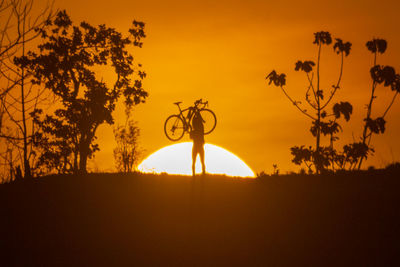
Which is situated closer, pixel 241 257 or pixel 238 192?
pixel 241 257

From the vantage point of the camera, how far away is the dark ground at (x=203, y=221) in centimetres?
1675

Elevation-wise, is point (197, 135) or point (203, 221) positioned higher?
point (197, 135)

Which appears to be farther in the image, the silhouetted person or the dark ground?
the silhouetted person

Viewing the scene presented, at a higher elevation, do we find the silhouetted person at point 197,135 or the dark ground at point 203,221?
the silhouetted person at point 197,135

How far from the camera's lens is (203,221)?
Result: 19.1m

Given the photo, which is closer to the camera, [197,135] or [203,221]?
[197,135]

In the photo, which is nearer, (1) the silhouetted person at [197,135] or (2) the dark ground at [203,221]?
(2) the dark ground at [203,221]

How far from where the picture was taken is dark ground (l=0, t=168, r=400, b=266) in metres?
16.8

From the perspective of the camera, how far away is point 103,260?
16.5 meters

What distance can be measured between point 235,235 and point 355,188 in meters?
6.80

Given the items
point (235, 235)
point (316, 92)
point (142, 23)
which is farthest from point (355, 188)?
point (142, 23)

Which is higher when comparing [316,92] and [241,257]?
[316,92]

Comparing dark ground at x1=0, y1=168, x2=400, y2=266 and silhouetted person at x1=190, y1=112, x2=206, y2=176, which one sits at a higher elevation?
silhouetted person at x1=190, y1=112, x2=206, y2=176

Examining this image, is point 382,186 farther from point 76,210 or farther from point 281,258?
point 76,210
